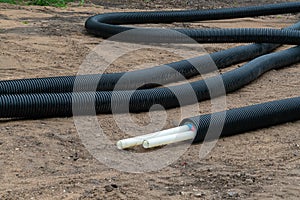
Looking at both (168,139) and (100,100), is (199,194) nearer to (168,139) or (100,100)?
(168,139)

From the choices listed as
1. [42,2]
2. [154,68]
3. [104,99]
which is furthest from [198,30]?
[42,2]

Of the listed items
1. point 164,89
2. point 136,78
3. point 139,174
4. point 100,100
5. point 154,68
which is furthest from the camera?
point 154,68

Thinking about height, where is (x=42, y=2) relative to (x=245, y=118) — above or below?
below

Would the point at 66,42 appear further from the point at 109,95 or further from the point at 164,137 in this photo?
the point at 164,137

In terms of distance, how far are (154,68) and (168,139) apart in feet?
5.00

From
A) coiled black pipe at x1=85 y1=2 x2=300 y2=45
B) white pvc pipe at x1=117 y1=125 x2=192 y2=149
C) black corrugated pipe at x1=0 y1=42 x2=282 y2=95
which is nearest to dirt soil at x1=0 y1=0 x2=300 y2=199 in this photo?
white pvc pipe at x1=117 y1=125 x2=192 y2=149

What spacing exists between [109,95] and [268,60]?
82.1 inches

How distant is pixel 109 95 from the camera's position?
14.6 feet

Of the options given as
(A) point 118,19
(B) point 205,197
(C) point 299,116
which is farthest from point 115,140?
(A) point 118,19

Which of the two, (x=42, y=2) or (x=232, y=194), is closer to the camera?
(x=232, y=194)

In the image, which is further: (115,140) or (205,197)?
(115,140)

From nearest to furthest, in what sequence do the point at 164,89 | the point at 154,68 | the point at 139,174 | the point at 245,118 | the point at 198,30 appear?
the point at 139,174
the point at 245,118
the point at 164,89
the point at 154,68
the point at 198,30

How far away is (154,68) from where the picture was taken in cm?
523

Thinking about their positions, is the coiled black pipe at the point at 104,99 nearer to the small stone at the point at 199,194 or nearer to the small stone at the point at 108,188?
the small stone at the point at 108,188
